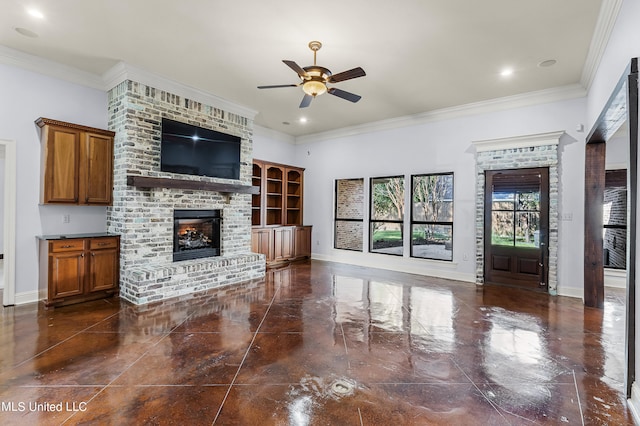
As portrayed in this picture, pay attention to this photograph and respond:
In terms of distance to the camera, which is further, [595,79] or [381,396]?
[595,79]

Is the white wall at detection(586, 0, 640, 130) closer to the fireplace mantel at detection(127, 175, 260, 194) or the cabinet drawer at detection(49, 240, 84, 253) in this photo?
the fireplace mantel at detection(127, 175, 260, 194)

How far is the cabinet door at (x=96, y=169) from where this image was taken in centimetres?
471

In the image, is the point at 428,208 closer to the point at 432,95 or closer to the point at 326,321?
Result: the point at 432,95

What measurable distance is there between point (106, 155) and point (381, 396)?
203 inches

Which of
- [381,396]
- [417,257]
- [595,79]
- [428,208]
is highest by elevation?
[595,79]

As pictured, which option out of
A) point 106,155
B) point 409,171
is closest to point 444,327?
point 409,171

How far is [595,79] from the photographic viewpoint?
14.5 feet

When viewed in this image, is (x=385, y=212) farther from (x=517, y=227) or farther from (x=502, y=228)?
(x=517, y=227)

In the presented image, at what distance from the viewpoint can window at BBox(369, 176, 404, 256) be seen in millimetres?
7641

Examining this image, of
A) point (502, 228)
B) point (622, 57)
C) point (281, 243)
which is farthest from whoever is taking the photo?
point (281, 243)

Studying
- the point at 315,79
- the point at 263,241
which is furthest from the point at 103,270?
the point at 315,79

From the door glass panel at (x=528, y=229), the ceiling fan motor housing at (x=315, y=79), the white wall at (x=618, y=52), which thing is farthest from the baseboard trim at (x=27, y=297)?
the door glass panel at (x=528, y=229)

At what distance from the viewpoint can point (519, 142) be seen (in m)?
5.68

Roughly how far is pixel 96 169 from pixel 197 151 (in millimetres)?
1566
